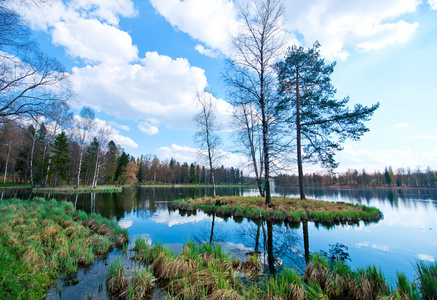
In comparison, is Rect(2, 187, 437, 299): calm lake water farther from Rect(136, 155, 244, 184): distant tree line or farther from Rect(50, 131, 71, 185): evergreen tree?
Rect(136, 155, 244, 184): distant tree line

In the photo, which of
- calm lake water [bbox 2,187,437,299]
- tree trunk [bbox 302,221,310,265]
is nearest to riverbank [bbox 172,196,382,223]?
calm lake water [bbox 2,187,437,299]

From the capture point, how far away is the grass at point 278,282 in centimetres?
315

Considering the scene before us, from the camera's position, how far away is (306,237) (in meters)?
8.06

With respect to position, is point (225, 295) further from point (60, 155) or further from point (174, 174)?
point (174, 174)

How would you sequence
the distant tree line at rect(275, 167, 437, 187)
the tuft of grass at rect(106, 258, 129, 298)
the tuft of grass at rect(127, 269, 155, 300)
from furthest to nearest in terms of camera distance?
the distant tree line at rect(275, 167, 437, 187), the tuft of grass at rect(106, 258, 129, 298), the tuft of grass at rect(127, 269, 155, 300)

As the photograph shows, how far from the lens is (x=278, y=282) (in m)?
3.79

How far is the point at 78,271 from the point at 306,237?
7.98 metres

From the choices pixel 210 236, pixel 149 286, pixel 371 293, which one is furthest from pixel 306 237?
pixel 149 286

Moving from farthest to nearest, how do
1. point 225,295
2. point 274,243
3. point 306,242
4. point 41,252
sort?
point 306,242
point 274,243
point 41,252
point 225,295

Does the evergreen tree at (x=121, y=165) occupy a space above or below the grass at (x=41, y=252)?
above

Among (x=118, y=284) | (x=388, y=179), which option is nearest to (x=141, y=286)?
(x=118, y=284)

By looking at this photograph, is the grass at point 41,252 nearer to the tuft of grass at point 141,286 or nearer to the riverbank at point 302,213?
the tuft of grass at point 141,286

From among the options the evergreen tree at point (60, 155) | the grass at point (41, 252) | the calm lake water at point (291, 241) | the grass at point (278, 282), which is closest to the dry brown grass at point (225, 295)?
the grass at point (278, 282)

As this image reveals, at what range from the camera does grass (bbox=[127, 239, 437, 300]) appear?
10.3 ft
